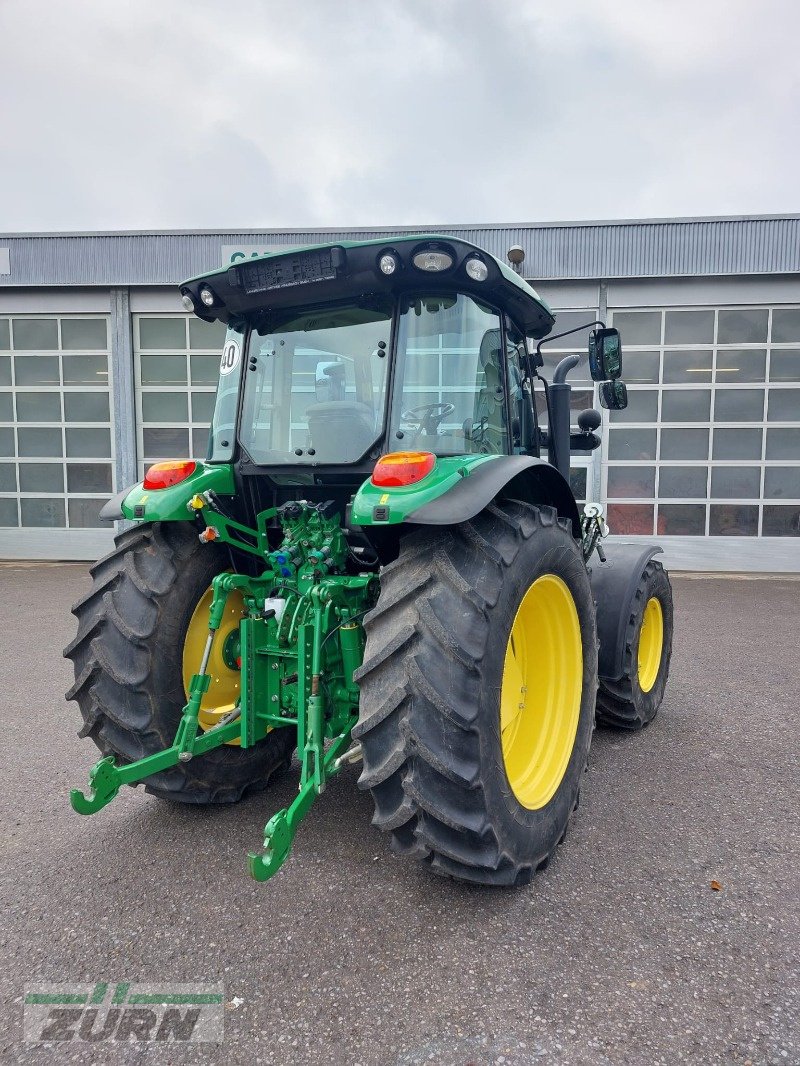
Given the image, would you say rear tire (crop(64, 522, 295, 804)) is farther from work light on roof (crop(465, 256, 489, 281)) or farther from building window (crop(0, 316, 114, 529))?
building window (crop(0, 316, 114, 529))

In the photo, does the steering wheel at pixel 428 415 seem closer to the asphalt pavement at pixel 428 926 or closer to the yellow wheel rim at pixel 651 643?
the asphalt pavement at pixel 428 926

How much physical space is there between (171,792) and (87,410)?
397 inches

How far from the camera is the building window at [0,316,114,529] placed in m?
11.4

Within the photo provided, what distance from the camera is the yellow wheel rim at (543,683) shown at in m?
2.71

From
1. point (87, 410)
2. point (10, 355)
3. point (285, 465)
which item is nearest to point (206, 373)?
point (87, 410)

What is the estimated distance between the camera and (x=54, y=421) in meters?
11.5

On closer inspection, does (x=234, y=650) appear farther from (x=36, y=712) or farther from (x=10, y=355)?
(x=10, y=355)

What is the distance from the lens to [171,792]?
2.82 meters

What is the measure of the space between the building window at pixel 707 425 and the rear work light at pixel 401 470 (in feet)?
29.9

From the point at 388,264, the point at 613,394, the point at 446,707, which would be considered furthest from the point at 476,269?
the point at 446,707

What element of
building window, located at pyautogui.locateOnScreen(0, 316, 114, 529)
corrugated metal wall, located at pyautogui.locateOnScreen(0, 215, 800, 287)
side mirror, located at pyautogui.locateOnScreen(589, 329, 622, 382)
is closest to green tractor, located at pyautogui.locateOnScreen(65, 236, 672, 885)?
side mirror, located at pyautogui.locateOnScreen(589, 329, 622, 382)

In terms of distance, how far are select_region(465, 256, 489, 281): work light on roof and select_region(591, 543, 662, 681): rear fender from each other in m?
1.96

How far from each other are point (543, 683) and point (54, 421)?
36.1 feet

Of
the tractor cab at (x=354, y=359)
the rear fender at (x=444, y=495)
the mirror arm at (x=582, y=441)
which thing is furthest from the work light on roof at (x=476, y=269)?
the mirror arm at (x=582, y=441)
